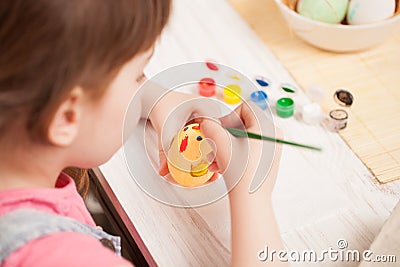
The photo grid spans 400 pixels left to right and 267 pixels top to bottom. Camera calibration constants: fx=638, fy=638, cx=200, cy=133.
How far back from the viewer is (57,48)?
499mm

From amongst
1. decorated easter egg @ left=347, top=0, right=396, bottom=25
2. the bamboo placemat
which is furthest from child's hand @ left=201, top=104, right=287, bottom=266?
decorated easter egg @ left=347, top=0, right=396, bottom=25

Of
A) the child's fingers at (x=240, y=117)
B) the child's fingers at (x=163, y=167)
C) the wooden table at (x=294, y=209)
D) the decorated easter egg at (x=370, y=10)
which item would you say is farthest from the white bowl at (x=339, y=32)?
the child's fingers at (x=163, y=167)

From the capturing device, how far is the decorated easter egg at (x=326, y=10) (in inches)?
38.3

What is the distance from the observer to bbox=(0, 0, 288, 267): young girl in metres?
0.49

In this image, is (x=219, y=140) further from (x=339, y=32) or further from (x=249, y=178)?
(x=339, y=32)

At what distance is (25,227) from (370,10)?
25.0 inches

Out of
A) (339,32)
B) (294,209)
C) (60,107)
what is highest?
(60,107)

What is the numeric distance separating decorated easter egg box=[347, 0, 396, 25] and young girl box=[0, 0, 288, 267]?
45 cm

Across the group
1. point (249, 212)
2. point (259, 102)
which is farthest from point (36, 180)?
point (259, 102)

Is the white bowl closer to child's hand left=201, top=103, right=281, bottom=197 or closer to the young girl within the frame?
child's hand left=201, top=103, right=281, bottom=197

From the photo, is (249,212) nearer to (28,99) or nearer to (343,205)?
(343,205)

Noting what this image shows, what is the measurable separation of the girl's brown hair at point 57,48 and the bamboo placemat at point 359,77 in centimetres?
43

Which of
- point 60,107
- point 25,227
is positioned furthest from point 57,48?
point 25,227

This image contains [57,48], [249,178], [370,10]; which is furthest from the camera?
[370,10]
